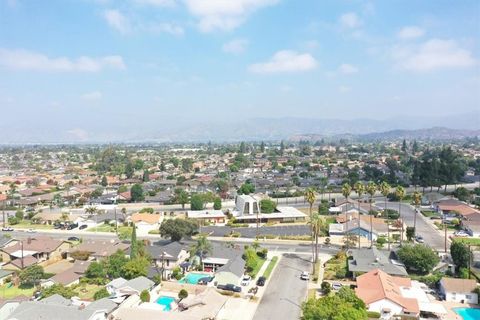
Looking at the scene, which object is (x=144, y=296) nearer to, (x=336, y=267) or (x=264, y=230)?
(x=336, y=267)

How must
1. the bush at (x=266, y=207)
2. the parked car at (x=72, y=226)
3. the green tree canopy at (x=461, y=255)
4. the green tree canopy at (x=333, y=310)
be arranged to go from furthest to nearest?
the bush at (x=266, y=207), the parked car at (x=72, y=226), the green tree canopy at (x=461, y=255), the green tree canopy at (x=333, y=310)

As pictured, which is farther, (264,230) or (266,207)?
(266,207)

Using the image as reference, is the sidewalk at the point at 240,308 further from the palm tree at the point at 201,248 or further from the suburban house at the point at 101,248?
the suburban house at the point at 101,248

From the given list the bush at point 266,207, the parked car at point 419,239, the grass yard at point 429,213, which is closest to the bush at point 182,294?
the parked car at point 419,239

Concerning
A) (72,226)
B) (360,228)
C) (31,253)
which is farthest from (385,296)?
(72,226)

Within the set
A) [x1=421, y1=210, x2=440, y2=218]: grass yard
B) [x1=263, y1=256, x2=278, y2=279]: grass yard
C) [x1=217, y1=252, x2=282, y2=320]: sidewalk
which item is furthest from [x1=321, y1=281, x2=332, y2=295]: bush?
[x1=421, y1=210, x2=440, y2=218]: grass yard

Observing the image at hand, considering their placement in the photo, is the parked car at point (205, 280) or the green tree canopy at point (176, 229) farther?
the green tree canopy at point (176, 229)
